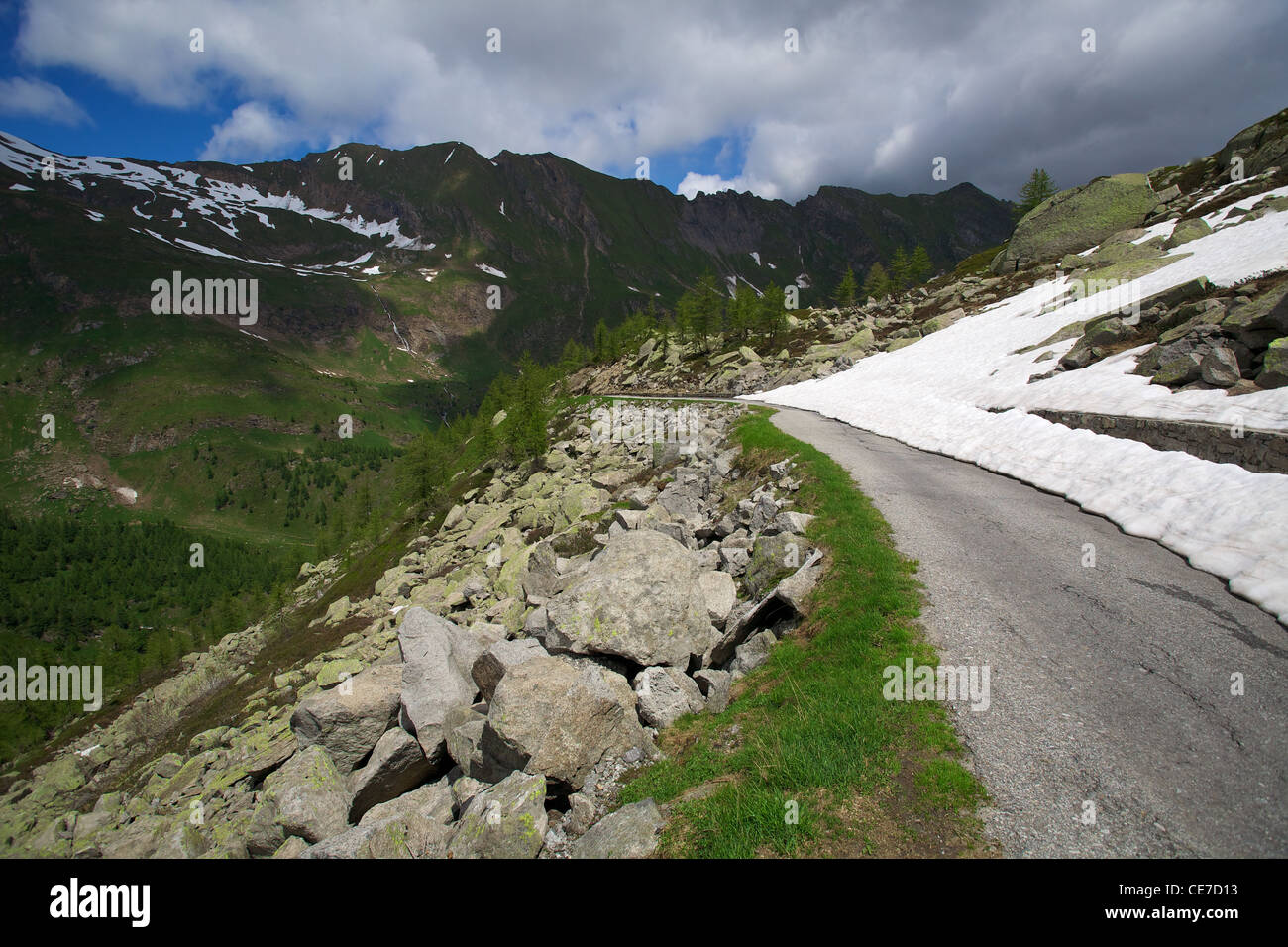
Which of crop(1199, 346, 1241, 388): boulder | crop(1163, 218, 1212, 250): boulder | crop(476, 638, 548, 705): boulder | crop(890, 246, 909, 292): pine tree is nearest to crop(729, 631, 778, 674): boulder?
crop(476, 638, 548, 705): boulder

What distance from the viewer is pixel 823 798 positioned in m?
5.37

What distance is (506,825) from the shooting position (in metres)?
6.08

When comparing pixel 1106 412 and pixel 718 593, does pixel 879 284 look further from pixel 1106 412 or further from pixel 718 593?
pixel 718 593

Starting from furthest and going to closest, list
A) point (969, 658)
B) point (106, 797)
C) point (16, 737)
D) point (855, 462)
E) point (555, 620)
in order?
1. point (16, 737)
2. point (106, 797)
3. point (855, 462)
4. point (555, 620)
5. point (969, 658)

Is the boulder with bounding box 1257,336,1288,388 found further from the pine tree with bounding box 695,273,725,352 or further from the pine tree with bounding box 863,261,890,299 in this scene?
the pine tree with bounding box 863,261,890,299

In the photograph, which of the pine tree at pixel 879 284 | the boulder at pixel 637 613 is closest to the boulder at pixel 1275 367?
A: the boulder at pixel 637 613

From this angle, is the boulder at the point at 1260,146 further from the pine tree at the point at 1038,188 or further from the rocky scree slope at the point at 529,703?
the rocky scree slope at the point at 529,703

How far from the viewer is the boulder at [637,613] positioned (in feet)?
32.4

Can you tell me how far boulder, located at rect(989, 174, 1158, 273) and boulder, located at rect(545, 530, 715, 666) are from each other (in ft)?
229

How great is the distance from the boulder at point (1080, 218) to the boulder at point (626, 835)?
73.8 metres

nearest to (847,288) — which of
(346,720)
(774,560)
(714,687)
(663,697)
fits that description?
(774,560)

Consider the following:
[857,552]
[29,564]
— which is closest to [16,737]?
[857,552]
